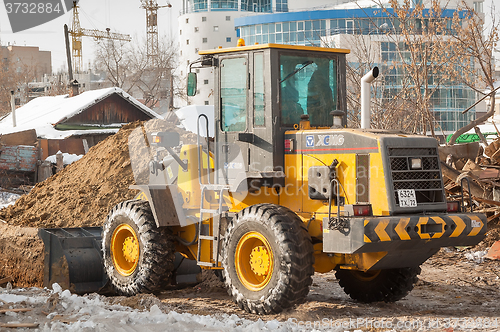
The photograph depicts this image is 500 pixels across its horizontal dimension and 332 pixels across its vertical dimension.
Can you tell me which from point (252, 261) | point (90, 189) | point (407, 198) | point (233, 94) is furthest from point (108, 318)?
point (90, 189)

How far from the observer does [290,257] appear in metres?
6.47

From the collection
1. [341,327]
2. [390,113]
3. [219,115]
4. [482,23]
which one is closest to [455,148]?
[390,113]

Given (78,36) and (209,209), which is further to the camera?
(78,36)

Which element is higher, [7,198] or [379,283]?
[7,198]

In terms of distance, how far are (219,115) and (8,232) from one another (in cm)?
466

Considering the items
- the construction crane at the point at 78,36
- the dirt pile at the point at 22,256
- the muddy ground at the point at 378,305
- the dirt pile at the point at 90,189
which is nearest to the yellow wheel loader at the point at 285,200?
the muddy ground at the point at 378,305

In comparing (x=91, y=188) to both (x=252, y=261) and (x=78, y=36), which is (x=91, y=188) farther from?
(x=78, y=36)

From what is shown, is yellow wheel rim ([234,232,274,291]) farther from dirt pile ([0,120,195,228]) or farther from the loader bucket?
dirt pile ([0,120,195,228])

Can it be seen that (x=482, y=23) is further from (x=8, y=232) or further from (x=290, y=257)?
(x=8, y=232)

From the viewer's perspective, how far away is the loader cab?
289 inches

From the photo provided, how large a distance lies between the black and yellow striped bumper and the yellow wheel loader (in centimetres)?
1

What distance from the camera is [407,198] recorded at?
6.70 meters

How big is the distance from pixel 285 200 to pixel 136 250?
2349 millimetres

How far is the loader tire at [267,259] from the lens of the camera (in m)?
6.52
